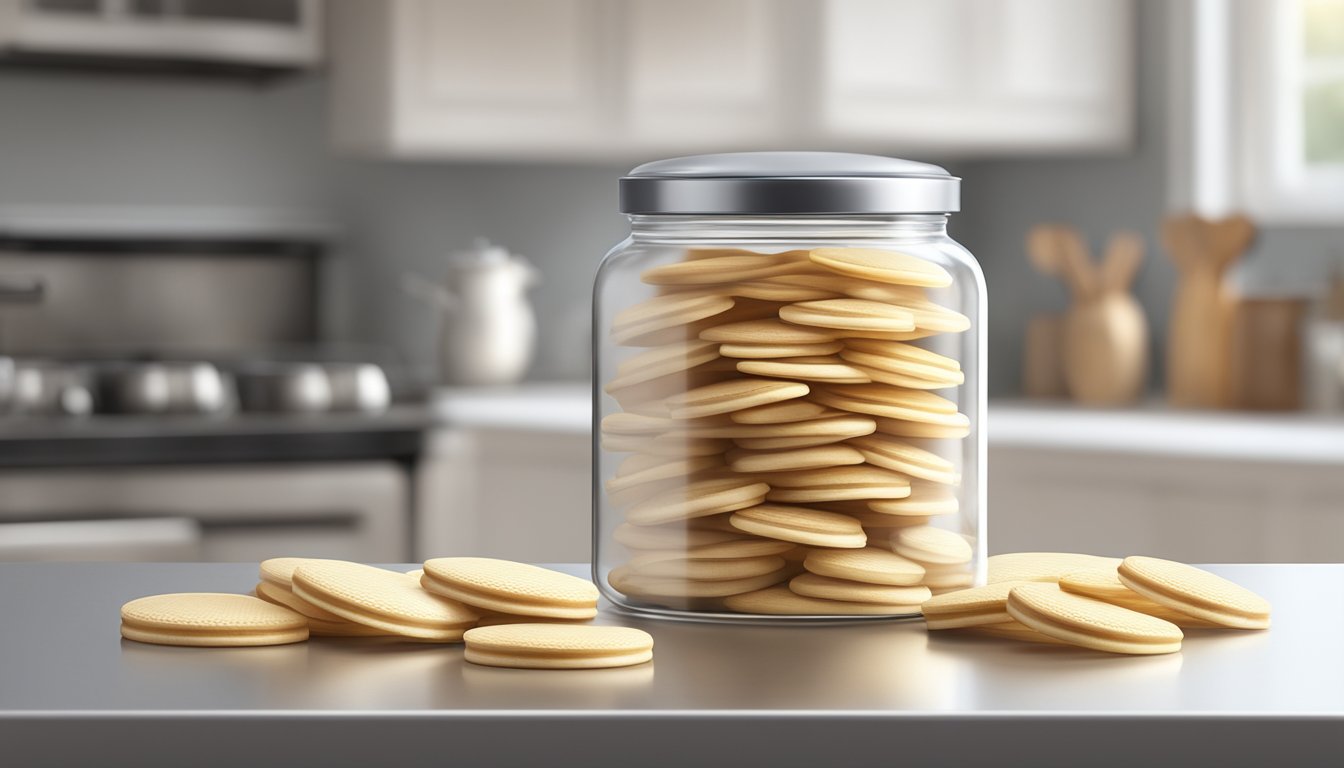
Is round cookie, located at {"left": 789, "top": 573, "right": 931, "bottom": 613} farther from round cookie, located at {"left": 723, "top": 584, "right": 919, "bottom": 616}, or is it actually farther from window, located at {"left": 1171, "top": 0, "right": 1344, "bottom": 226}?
window, located at {"left": 1171, "top": 0, "right": 1344, "bottom": 226}

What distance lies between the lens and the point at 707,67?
3.24 m

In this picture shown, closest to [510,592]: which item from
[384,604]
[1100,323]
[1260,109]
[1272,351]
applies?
[384,604]

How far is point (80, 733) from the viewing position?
1.94 feet

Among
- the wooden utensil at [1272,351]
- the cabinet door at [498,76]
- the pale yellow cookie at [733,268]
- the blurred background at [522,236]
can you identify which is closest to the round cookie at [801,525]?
the pale yellow cookie at [733,268]

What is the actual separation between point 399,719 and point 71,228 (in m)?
3.09

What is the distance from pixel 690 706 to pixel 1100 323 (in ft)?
9.08

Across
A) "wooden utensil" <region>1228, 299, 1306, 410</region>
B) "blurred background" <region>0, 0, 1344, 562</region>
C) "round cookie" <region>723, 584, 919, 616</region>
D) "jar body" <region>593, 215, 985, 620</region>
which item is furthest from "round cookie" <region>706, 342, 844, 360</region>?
"wooden utensil" <region>1228, 299, 1306, 410</region>

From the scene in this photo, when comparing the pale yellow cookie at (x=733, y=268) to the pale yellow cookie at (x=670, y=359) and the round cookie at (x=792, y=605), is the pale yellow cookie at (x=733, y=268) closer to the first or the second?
the pale yellow cookie at (x=670, y=359)

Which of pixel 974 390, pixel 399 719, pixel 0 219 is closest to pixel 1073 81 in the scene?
pixel 0 219

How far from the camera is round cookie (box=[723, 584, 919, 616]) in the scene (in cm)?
76

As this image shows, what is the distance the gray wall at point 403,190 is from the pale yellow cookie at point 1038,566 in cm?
252

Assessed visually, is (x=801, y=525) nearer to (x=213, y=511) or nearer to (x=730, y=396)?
(x=730, y=396)

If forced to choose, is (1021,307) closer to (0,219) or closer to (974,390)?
(0,219)

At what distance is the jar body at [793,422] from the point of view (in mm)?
739
